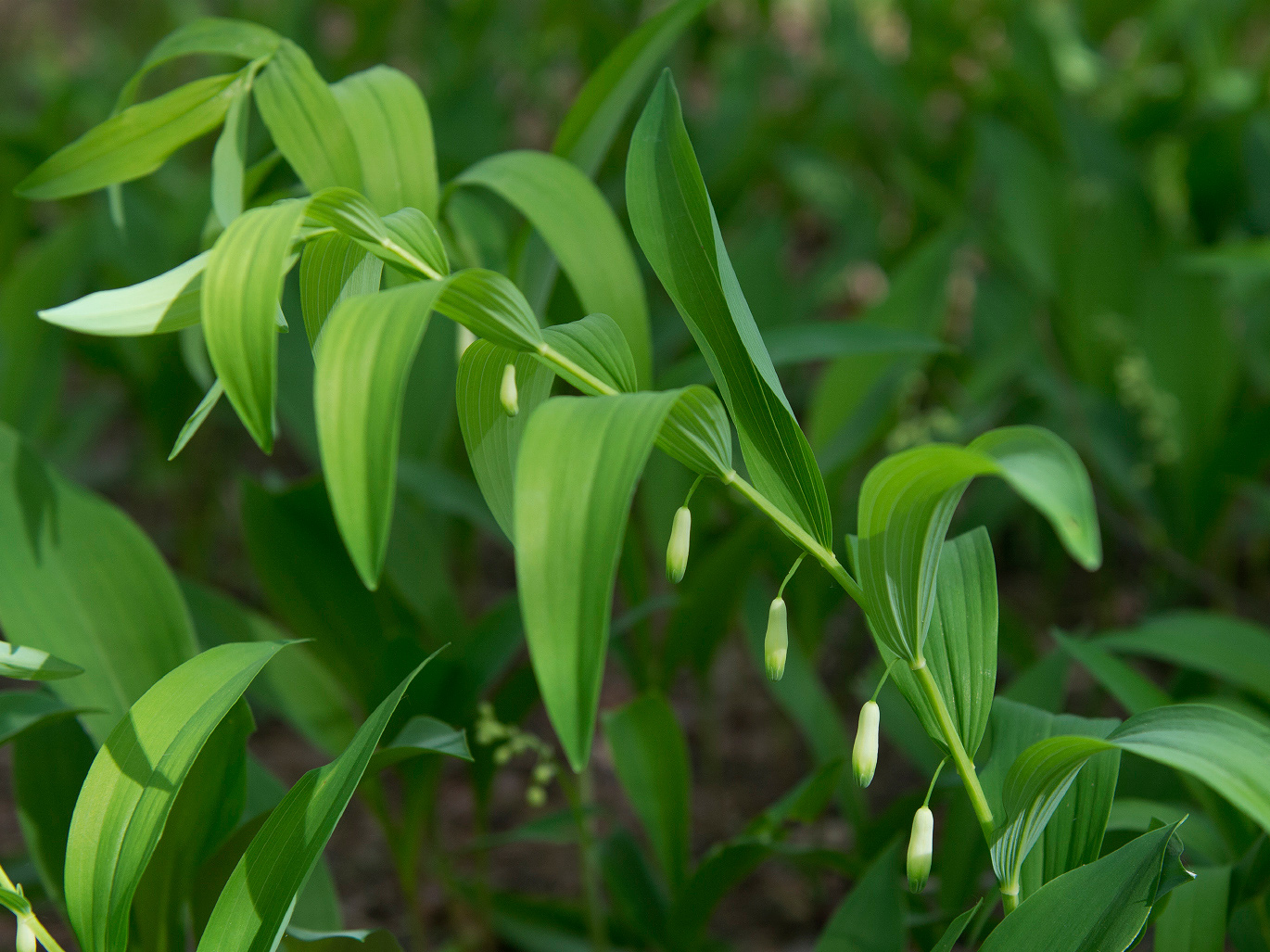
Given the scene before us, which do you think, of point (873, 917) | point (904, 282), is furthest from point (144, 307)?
point (904, 282)

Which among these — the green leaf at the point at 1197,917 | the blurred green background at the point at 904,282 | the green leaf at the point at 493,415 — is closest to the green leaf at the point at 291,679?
the blurred green background at the point at 904,282

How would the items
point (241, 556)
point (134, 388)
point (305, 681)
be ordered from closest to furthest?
point (305, 681)
point (134, 388)
point (241, 556)

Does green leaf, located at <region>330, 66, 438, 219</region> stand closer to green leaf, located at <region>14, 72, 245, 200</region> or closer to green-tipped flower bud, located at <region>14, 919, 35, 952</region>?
green leaf, located at <region>14, 72, 245, 200</region>

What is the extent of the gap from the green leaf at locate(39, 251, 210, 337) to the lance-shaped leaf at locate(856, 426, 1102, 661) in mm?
357

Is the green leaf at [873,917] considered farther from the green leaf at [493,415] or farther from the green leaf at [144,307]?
the green leaf at [144,307]

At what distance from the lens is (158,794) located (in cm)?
59

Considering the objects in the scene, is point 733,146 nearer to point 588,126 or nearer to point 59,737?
point 588,126

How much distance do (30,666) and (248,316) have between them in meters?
0.29

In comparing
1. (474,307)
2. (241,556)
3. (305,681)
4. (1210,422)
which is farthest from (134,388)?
(1210,422)

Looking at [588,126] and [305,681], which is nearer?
[588,126]

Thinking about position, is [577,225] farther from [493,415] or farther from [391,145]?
[493,415]

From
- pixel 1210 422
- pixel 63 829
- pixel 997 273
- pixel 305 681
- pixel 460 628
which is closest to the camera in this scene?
pixel 63 829

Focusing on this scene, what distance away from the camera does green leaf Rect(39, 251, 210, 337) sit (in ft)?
1.57

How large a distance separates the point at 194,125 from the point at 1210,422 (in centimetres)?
134
